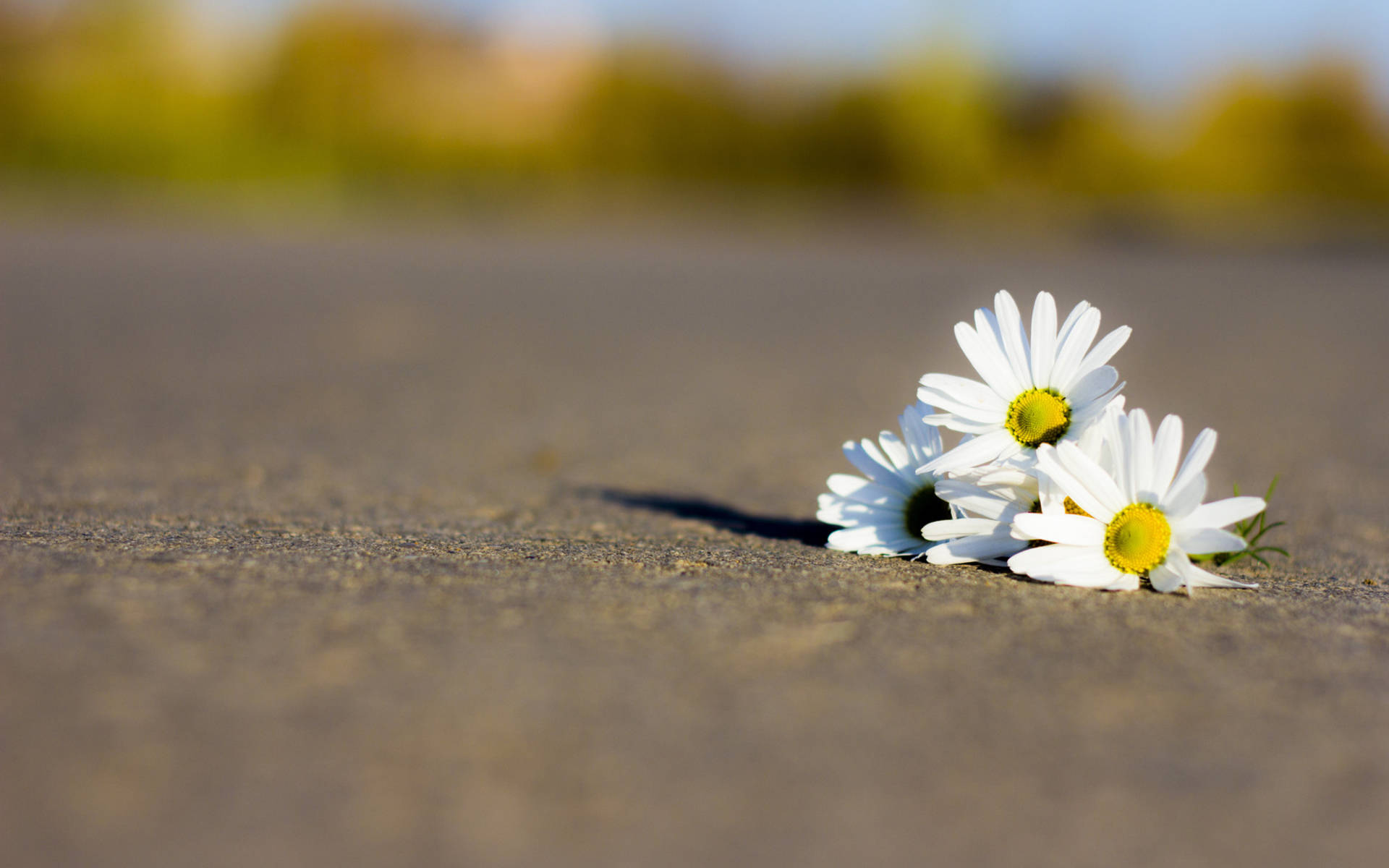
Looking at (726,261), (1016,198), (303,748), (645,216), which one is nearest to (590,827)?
(303,748)

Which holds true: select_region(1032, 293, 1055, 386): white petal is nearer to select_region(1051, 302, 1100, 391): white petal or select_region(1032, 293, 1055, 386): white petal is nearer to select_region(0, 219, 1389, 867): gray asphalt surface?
select_region(1051, 302, 1100, 391): white petal

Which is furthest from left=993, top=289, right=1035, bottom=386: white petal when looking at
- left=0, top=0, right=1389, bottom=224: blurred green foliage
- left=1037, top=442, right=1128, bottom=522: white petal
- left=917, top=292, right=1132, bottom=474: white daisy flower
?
left=0, top=0, right=1389, bottom=224: blurred green foliage

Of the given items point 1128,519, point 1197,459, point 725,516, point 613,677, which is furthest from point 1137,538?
point 725,516

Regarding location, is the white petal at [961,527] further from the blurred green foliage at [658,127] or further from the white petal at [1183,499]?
the blurred green foliage at [658,127]

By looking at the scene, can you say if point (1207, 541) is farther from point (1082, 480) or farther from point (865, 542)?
point (865, 542)

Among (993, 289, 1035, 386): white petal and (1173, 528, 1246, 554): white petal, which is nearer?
(1173, 528, 1246, 554): white petal

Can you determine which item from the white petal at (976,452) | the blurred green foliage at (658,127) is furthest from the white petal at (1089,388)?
the blurred green foliage at (658,127)
